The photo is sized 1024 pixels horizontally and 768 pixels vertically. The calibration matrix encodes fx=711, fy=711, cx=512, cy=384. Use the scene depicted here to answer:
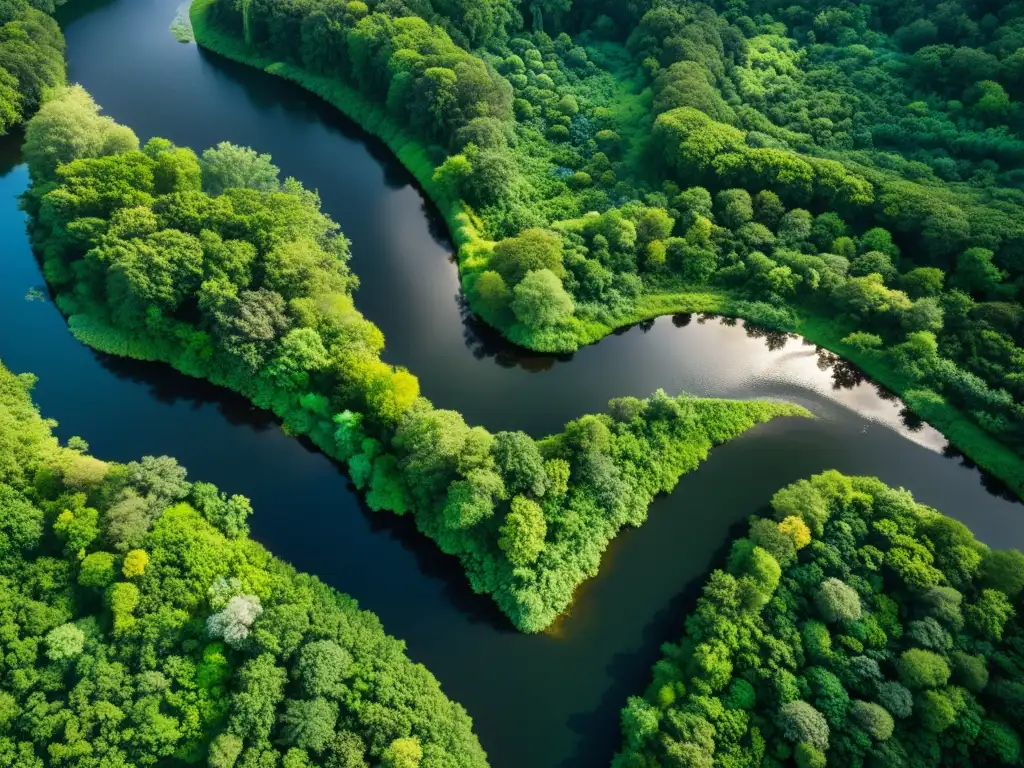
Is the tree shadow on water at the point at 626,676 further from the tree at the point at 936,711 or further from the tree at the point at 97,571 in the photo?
the tree at the point at 97,571

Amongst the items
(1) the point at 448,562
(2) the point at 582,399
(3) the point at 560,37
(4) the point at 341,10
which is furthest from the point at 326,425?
(3) the point at 560,37

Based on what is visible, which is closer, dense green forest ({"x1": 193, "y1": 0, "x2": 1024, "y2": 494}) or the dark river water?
the dark river water

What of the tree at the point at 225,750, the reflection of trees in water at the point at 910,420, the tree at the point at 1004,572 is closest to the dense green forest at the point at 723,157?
the reflection of trees in water at the point at 910,420

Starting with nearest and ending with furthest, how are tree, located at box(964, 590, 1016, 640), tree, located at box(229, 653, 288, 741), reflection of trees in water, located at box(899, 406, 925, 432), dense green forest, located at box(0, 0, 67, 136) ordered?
1. tree, located at box(229, 653, 288, 741)
2. tree, located at box(964, 590, 1016, 640)
3. reflection of trees in water, located at box(899, 406, 925, 432)
4. dense green forest, located at box(0, 0, 67, 136)

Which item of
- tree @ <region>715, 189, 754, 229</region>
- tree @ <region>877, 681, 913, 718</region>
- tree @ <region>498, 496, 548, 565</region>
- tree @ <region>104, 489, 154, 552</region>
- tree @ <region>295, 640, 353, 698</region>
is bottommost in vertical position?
tree @ <region>104, 489, 154, 552</region>

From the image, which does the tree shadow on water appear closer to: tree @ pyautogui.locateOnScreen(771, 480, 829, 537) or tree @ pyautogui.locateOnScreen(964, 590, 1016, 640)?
tree @ pyautogui.locateOnScreen(771, 480, 829, 537)

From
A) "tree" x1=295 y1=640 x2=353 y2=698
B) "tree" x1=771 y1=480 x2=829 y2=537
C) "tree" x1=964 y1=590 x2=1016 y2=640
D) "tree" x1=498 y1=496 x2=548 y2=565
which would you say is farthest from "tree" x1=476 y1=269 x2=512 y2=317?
"tree" x1=964 y1=590 x2=1016 y2=640

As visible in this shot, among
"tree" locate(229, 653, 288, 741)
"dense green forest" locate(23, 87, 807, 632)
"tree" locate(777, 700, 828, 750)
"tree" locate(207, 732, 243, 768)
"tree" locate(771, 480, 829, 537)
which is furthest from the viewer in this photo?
"tree" locate(771, 480, 829, 537)

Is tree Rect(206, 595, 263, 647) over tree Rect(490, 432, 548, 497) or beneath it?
beneath
